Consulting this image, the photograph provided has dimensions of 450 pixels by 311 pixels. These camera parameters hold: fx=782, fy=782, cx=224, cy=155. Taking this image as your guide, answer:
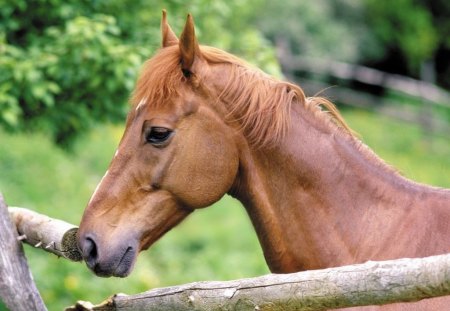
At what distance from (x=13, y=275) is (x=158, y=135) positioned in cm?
84

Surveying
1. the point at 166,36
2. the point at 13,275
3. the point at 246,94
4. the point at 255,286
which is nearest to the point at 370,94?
the point at 166,36

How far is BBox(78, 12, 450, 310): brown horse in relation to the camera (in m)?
3.05

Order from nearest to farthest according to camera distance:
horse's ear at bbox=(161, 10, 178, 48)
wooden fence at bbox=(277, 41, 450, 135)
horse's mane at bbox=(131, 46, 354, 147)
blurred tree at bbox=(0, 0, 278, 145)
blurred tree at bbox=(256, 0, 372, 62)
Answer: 1. horse's mane at bbox=(131, 46, 354, 147)
2. horse's ear at bbox=(161, 10, 178, 48)
3. blurred tree at bbox=(0, 0, 278, 145)
4. wooden fence at bbox=(277, 41, 450, 135)
5. blurred tree at bbox=(256, 0, 372, 62)

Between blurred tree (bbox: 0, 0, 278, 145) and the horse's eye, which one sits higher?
the horse's eye

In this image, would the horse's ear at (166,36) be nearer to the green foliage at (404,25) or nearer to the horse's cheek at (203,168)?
the horse's cheek at (203,168)

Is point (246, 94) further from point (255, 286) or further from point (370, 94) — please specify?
point (370, 94)

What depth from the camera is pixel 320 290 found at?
251cm

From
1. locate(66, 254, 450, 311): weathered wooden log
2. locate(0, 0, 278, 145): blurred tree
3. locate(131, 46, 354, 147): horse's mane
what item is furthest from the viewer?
locate(0, 0, 278, 145): blurred tree

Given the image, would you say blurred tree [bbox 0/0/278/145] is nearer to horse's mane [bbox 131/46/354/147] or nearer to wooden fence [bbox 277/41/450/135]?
horse's mane [bbox 131/46/354/147]

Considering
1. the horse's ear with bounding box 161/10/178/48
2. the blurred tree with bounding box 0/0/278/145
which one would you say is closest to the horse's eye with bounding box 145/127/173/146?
the horse's ear with bounding box 161/10/178/48

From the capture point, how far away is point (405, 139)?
55.0 ft

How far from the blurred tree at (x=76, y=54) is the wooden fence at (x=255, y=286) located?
1072mm

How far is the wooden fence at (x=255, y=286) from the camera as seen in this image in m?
2.29

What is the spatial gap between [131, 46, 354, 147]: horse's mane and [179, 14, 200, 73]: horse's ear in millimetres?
37
